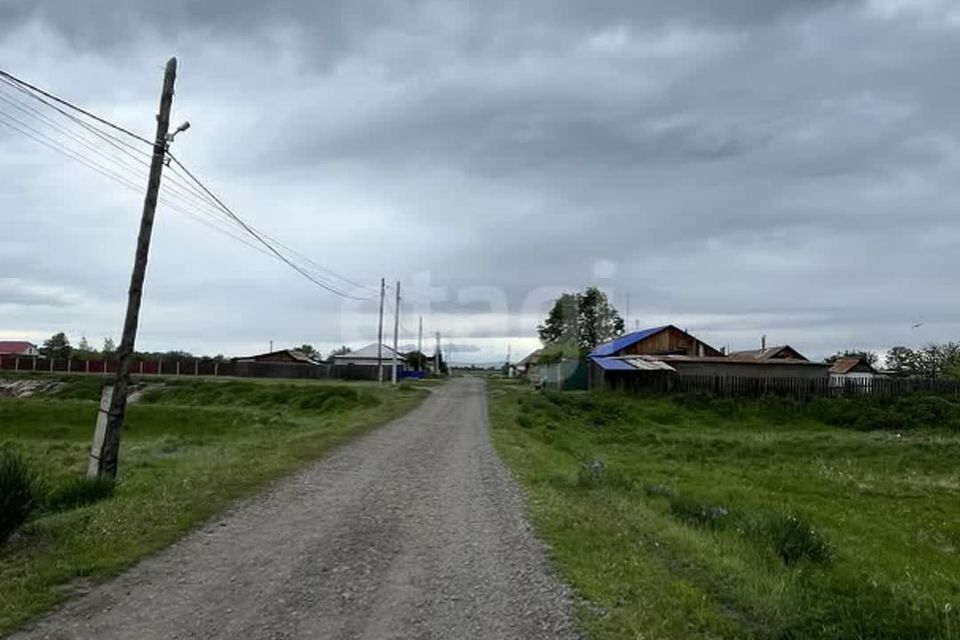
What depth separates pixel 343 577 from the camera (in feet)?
22.3

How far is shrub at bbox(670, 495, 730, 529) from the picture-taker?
427 inches

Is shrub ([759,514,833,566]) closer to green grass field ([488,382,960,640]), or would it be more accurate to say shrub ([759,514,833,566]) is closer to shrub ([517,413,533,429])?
green grass field ([488,382,960,640])

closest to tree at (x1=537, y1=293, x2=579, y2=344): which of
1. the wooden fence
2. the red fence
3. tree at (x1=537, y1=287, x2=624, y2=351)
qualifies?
tree at (x1=537, y1=287, x2=624, y2=351)

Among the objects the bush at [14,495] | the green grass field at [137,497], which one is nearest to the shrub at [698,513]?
the green grass field at [137,497]

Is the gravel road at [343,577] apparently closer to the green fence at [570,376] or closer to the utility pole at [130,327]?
the utility pole at [130,327]

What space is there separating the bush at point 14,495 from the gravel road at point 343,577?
1.49m

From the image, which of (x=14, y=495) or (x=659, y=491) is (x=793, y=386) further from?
(x=14, y=495)

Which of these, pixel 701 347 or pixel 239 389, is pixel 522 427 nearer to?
pixel 239 389

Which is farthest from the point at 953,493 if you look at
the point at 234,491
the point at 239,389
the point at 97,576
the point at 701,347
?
the point at 701,347

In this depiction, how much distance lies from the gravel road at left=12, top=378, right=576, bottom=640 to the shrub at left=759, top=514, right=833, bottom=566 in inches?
116

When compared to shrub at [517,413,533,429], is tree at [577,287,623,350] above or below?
above

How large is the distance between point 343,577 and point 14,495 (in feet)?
11.2

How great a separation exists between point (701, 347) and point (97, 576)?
64043 mm

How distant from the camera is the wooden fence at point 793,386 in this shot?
42500mm
